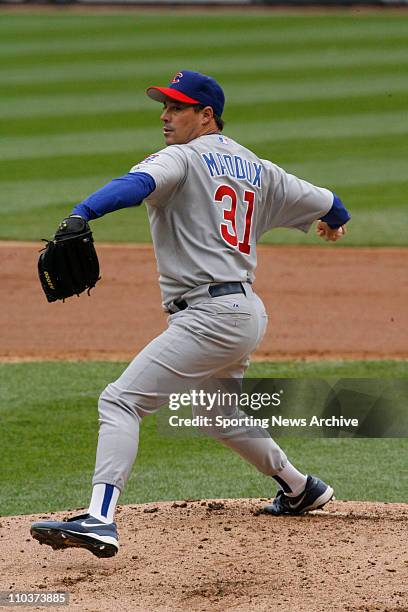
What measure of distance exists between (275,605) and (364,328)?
507cm

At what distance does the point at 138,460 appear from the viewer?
628 centimetres

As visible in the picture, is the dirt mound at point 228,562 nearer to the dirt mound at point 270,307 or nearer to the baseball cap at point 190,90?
the baseball cap at point 190,90

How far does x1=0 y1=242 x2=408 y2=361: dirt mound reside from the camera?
8.54m

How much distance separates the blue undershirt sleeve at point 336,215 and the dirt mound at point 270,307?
3.12m

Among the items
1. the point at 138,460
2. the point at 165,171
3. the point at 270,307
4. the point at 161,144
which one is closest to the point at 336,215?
the point at 165,171

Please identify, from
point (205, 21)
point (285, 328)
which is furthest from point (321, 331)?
point (205, 21)

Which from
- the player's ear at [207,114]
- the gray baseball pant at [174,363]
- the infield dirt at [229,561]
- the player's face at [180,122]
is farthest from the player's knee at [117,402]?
the player's ear at [207,114]

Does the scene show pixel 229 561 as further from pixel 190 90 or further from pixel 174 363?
pixel 190 90

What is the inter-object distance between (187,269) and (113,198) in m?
0.57

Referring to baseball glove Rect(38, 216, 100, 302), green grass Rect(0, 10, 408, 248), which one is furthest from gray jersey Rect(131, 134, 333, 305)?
green grass Rect(0, 10, 408, 248)

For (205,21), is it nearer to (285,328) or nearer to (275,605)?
(285,328)

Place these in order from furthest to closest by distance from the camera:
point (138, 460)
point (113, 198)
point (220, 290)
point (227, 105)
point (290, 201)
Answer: point (227, 105), point (138, 460), point (290, 201), point (220, 290), point (113, 198)

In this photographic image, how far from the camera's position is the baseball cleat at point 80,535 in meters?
4.10

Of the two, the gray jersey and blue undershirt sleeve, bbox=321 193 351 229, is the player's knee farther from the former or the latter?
blue undershirt sleeve, bbox=321 193 351 229
